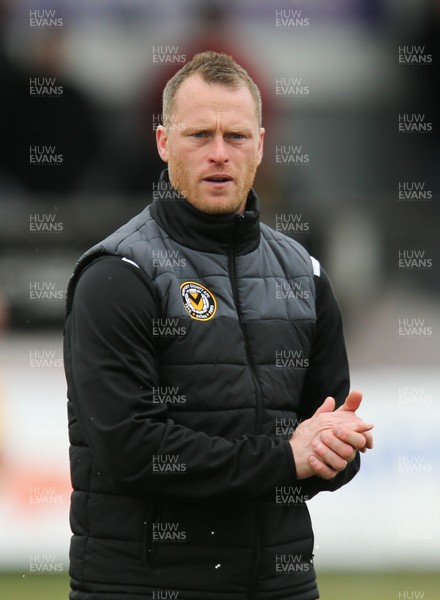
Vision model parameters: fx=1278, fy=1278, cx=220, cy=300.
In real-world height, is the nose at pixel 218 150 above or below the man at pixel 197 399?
above

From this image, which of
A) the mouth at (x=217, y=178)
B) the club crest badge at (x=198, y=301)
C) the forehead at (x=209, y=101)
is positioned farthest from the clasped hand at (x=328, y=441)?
the forehead at (x=209, y=101)

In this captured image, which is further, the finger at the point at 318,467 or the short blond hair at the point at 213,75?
the short blond hair at the point at 213,75

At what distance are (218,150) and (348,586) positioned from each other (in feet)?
12.9

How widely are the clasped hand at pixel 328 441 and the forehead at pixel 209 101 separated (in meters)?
0.81

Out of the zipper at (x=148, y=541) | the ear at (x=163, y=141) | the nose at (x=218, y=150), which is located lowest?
the zipper at (x=148, y=541)

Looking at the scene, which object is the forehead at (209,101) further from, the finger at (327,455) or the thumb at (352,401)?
the finger at (327,455)

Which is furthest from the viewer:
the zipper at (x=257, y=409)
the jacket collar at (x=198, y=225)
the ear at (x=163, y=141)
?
the ear at (x=163, y=141)

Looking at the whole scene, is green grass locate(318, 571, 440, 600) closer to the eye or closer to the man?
the man

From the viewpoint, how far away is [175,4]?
30.4 ft

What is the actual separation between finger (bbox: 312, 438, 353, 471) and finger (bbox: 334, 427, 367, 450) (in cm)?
5

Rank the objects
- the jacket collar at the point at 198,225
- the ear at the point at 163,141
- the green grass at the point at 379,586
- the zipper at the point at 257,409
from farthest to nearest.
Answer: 1. the green grass at the point at 379,586
2. the ear at the point at 163,141
3. the jacket collar at the point at 198,225
4. the zipper at the point at 257,409

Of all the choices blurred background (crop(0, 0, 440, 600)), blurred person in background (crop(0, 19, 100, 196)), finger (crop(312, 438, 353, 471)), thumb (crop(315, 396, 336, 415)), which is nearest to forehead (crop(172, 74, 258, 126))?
thumb (crop(315, 396, 336, 415))

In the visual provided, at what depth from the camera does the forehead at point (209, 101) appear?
10.9 feet

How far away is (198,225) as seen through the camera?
3.29 metres
